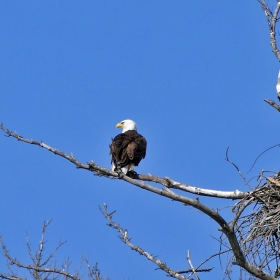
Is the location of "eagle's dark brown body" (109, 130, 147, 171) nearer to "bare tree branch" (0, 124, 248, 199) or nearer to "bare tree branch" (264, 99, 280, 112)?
"bare tree branch" (0, 124, 248, 199)

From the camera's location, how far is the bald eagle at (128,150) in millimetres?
9898

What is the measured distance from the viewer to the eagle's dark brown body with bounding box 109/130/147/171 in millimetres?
9906

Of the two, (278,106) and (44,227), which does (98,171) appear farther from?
(44,227)

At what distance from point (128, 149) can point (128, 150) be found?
0.03 meters

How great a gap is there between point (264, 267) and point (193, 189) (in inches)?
57.0

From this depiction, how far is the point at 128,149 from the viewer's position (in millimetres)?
10078

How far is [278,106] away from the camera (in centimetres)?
694

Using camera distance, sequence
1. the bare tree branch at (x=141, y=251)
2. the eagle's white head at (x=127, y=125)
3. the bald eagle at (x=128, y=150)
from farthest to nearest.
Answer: the eagle's white head at (x=127, y=125)
the bald eagle at (x=128, y=150)
the bare tree branch at (x=141, y=251)

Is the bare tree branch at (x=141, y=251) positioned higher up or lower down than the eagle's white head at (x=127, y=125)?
lower down

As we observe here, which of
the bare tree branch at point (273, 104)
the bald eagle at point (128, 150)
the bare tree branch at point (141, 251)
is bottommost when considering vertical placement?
the bare tree branch at point (141, 251)

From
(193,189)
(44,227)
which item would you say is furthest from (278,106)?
(44,227)

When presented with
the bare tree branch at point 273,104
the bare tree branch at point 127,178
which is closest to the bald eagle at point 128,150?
the bare tree branch at point 127,178

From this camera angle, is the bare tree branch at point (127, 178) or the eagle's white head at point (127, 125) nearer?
the bare tree branch at point (127, 178)

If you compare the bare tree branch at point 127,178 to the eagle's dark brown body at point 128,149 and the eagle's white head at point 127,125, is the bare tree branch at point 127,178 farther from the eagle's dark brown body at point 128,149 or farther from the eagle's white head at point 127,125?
the eagle's white head at point 127,125
